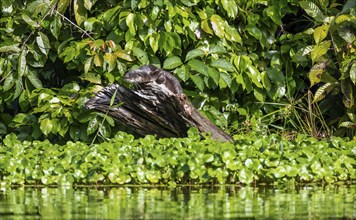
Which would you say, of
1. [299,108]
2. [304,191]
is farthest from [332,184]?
[299,108]

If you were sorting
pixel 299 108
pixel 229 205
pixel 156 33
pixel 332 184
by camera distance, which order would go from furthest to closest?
pixel 299 108, pixel 156 33, pixel 332 184, pixel 229 205

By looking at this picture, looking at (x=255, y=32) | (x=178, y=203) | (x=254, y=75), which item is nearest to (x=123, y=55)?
(x=254, y=75)

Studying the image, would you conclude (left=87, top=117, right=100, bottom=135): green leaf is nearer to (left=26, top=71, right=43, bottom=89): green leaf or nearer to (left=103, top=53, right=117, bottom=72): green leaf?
(left=103, top=53, right=117, bottom=72): green leaf

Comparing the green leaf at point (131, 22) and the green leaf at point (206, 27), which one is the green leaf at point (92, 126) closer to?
the green leaf at point (131, 22)

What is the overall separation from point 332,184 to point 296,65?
2.50 metres

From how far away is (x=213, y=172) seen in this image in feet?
23.1

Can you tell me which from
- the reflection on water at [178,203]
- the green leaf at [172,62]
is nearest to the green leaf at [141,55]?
the green leaf at [172,62]

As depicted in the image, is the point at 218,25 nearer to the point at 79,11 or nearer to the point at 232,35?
the point at 232,35

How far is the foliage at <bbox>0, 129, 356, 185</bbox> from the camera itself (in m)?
7.02

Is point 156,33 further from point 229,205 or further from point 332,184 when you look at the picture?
point 229,205

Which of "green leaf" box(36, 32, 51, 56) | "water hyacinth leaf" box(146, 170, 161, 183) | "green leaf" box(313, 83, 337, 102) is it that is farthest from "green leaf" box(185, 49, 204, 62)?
"water hyacinth leaf" box(146, 170, 161, 183)

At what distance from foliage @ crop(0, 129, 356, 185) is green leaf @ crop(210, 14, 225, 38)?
5.64 feet

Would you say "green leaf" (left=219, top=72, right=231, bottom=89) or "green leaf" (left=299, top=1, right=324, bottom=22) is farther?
"green leaf" (left=299, top=1, right=324, bottom=22)

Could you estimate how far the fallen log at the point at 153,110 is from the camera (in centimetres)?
789
